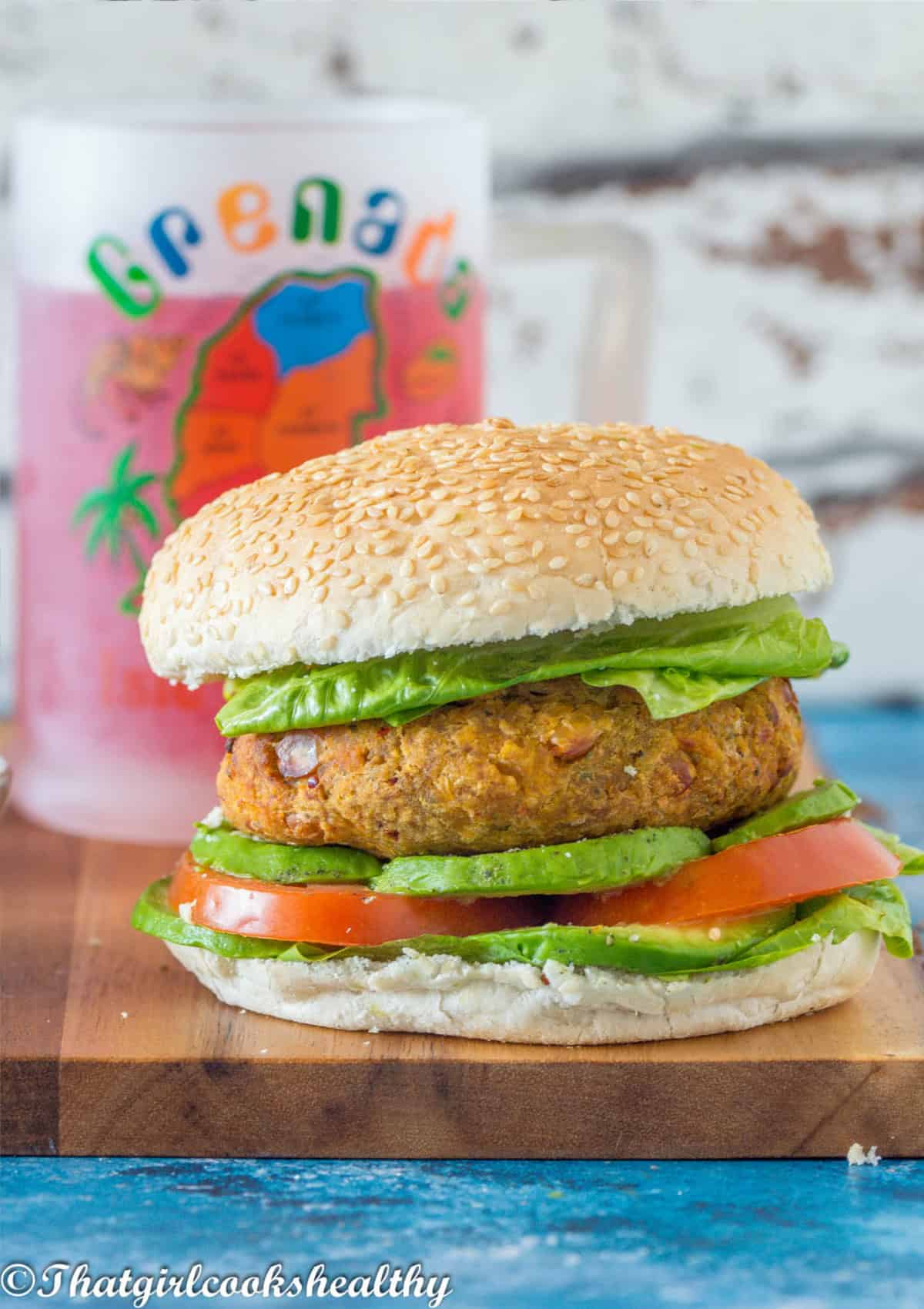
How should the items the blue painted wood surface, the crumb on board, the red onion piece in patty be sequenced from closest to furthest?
the blue painted wood surface → the crumb on board → the red onion piece in patty

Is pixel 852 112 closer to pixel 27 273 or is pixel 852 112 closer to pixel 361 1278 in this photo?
pixel 27 273

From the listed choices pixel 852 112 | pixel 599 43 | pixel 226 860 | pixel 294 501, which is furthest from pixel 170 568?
pixel 852 112

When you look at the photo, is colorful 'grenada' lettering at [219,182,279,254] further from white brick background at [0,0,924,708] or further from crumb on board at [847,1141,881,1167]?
crumb on board at [847,1141,881,1167]

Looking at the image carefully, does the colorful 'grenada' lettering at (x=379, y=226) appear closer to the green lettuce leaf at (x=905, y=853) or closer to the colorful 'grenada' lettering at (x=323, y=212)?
the colorful 'grenada' lettering at (x=323, y=212)

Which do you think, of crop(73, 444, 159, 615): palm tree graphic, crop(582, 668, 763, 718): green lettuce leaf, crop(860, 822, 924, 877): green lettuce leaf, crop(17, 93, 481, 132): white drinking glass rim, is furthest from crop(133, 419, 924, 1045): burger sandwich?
crop(17, 93, 481, 132): white drinking glass rim

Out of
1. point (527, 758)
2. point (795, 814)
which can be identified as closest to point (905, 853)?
point (795, 814)

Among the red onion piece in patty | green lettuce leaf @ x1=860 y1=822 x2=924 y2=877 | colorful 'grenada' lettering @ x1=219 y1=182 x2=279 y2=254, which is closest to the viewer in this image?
the red onion piece in patty
